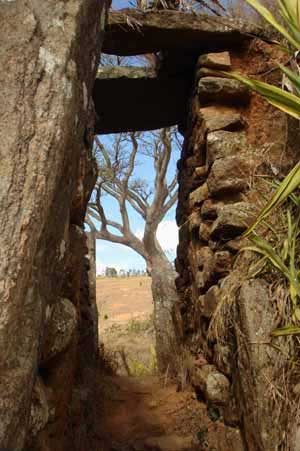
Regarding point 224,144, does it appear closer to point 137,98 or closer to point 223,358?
point 137,98

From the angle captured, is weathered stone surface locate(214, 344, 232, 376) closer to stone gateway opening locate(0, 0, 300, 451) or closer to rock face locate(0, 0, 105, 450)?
stone gateway opening locate(0, 0, 300, 451)

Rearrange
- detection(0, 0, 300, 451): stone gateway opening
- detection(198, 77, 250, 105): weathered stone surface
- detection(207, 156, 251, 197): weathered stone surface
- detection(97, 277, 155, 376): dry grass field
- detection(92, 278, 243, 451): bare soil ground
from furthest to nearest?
detection(97, 277, 155, 376): dry grass field → detection(198, 77, 250, 105): weathered stone surface → detection(207, 156, 251, 197): weathered stone surface → detection(92, 278, 243, 451): bare soil ground → detection(0, 0, 300, 451): stone gateway opening

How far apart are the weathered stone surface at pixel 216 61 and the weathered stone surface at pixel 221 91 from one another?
10 centimetres

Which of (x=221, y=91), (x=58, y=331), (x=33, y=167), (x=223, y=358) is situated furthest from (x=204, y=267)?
(x=33, y=167)

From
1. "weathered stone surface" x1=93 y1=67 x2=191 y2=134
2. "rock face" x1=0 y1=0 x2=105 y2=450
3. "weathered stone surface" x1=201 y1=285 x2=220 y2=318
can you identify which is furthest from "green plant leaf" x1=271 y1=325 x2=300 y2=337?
"weathered stone surface" x1=93 y1=67 x2=191 y2=134

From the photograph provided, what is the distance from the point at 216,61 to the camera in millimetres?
Result: 2854

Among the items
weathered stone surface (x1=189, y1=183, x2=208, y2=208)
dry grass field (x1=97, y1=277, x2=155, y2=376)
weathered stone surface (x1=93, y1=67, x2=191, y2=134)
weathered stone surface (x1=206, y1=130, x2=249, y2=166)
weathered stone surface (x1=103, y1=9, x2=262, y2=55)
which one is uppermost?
weathered stone surface (x1=103, y1=9, x2=262, y2=55)

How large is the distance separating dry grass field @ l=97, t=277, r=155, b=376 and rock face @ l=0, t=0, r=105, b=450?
3.59 metres

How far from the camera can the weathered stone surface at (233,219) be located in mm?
2354

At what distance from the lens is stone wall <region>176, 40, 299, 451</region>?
1.83 meters

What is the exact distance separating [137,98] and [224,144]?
1.10m

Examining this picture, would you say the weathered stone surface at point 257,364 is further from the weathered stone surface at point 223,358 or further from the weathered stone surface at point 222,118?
the weathered stone surface at point 222,118

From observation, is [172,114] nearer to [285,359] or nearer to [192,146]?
[192,146]

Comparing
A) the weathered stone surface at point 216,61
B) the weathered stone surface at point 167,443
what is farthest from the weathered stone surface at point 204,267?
the weathered stone surface at point 216,61
